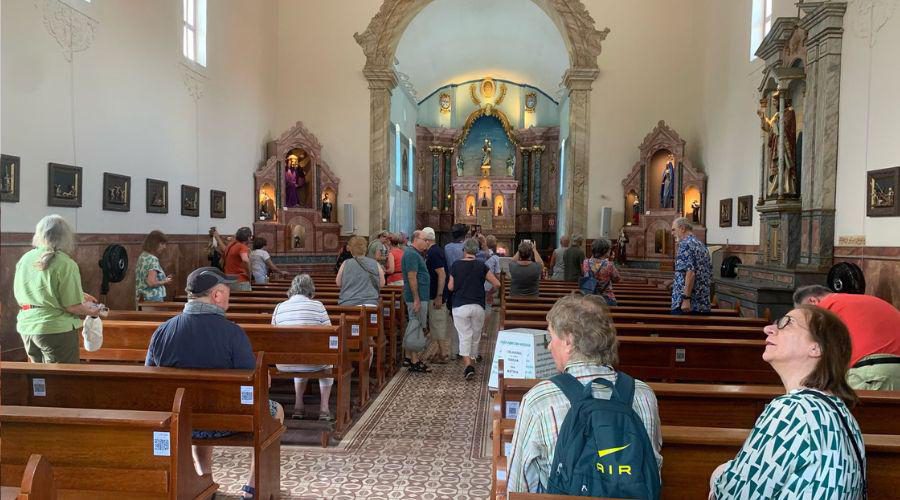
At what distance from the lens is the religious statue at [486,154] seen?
26031 millimetres

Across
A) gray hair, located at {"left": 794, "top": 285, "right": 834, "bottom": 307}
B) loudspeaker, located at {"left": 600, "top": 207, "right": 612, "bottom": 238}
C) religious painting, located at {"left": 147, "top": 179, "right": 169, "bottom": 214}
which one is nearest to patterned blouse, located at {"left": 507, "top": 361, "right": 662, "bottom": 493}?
gray hair, located at {"left": 794, "top": 285, "right": 834, "bottom": 307}

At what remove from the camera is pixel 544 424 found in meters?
1.93

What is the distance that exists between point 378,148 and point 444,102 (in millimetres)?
10734

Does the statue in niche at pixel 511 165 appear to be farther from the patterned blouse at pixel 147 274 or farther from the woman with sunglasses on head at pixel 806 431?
the woman with sunglasses on head at pixel 806 431

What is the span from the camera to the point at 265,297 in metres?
8.40

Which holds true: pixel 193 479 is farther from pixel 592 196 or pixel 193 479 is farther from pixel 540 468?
pixel 592 196

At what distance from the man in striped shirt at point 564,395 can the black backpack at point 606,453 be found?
0.08 meters

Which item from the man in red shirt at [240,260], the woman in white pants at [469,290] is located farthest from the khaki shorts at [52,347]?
the man in red shirt at [240,260]

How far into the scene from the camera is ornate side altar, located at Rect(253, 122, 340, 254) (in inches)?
584

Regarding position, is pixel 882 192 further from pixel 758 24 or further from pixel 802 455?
pixel 802 455

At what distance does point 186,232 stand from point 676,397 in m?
10.3

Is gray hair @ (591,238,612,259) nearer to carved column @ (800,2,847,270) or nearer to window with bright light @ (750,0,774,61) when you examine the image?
carved column @ (800,2,847,270)

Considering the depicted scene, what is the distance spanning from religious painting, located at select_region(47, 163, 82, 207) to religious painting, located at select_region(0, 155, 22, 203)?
582 mm

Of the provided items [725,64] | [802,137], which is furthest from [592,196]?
[802,137]
